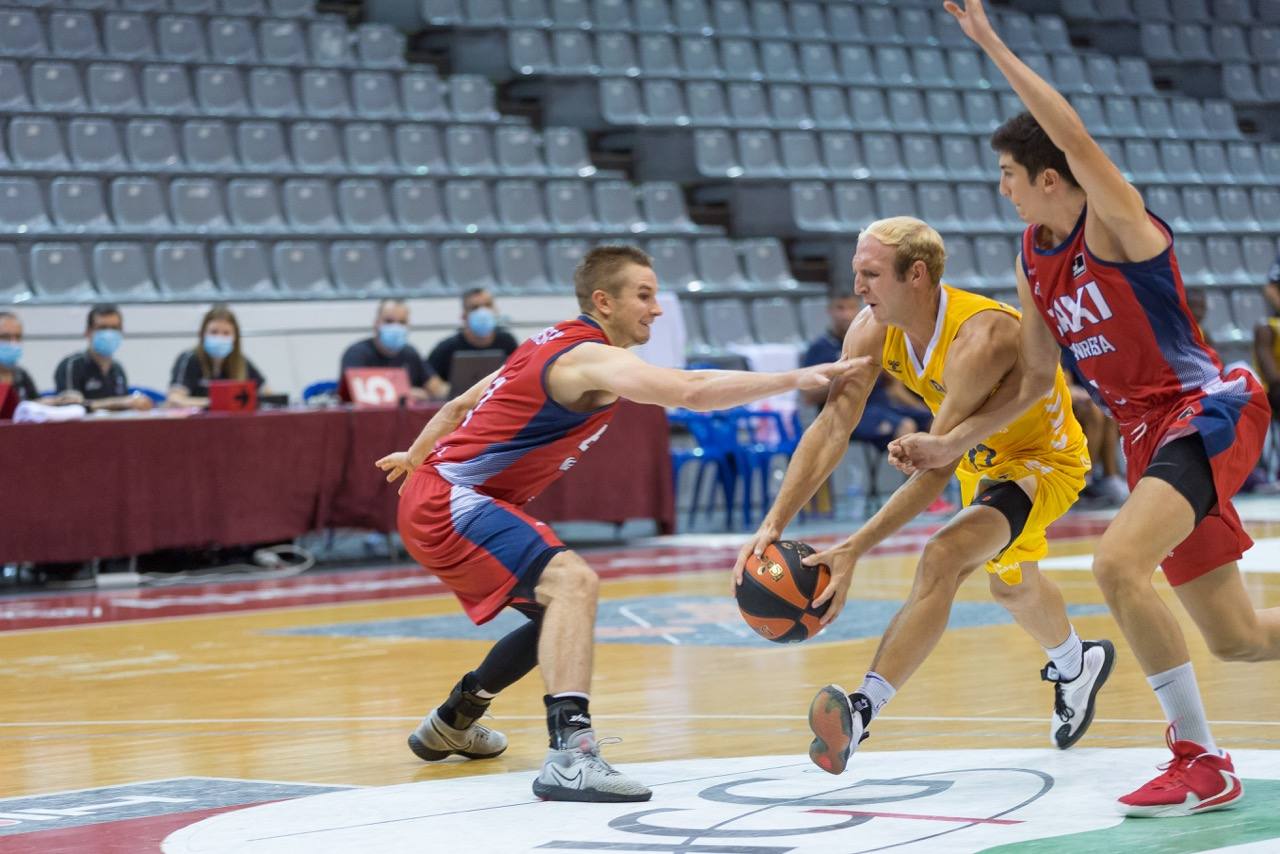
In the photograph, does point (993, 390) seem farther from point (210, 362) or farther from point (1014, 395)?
point (210, 362)

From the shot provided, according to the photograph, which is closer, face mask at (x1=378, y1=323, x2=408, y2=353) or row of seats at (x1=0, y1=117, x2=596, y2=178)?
face mask at (x1=378, y1=323, x2=408, y2=353)

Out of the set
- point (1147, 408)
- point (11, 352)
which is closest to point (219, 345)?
point (11, 352)

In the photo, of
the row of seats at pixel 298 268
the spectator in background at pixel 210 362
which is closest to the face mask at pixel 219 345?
the spectator in background at pixel 210 362

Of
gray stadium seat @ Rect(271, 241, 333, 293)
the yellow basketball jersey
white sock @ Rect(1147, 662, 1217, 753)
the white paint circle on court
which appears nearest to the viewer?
the white paint circle on court

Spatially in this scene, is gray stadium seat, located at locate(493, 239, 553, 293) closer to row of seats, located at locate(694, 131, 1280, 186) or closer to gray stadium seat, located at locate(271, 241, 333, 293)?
gray stadium seat, located at locate(271, 241, 333, 293)

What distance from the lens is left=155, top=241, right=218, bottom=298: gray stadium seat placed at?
13.4 metres

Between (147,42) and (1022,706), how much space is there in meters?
11.5

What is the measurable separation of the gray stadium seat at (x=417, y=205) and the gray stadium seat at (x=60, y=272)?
2.82 m

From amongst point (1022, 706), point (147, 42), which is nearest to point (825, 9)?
point (147, 42)

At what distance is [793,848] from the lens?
11.3ft

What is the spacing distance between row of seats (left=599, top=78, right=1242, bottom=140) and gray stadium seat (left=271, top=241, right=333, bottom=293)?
4.24 metres

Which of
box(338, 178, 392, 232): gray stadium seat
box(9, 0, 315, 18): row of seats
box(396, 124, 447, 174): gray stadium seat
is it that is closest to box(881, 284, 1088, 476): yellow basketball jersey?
box(338, 178, 392, 232): gray stadium seat

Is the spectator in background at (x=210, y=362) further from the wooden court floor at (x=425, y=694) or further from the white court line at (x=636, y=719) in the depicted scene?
the white court line at (x=636, y=719)

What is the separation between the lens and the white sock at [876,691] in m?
4.19
